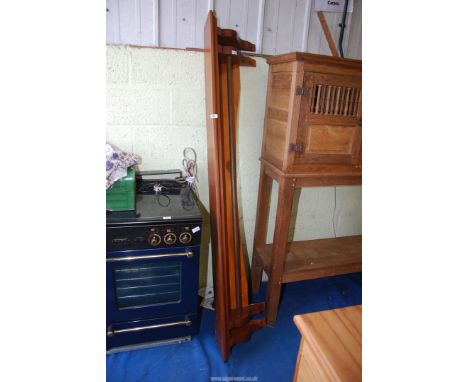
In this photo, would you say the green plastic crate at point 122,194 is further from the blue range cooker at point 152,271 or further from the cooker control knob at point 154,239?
the cooker control knob at point 154,239

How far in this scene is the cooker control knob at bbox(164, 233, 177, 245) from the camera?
1.60 meters

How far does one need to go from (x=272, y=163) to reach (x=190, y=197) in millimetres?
562

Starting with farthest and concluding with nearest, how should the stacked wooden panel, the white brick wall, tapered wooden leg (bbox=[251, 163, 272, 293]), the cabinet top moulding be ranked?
tapered wooden leg (bbox=[251, 163, 272, 293]) < the white brick wall < the stacked wooden panel < the cabinet top moulding

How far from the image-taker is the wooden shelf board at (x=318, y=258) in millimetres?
2031

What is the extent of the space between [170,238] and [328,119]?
3.62ft

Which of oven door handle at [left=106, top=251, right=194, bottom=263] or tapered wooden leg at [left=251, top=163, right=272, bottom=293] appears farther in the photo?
tapered wooden leg at [left=251, top=163, right=272, bottom=293]

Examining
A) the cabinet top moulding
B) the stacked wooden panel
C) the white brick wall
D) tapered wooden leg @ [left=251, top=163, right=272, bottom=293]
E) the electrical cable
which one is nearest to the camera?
the cabinet top moulding

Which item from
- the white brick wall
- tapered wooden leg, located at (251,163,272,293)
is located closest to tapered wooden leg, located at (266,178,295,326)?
tapered wooden leg, located at (251,163,272,293)

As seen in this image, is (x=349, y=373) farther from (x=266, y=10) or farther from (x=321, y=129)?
(x=266, y=10)

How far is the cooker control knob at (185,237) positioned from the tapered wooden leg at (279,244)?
0.56 m

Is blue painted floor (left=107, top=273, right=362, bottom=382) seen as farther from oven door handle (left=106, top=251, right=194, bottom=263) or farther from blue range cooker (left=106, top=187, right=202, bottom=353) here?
oven door handle (left=106, top=251, right=194, bottom=263)

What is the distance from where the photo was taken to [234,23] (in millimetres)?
1849

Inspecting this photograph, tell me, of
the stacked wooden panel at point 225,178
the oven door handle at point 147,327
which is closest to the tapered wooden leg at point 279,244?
the stacked wooden panel at point 225,178
